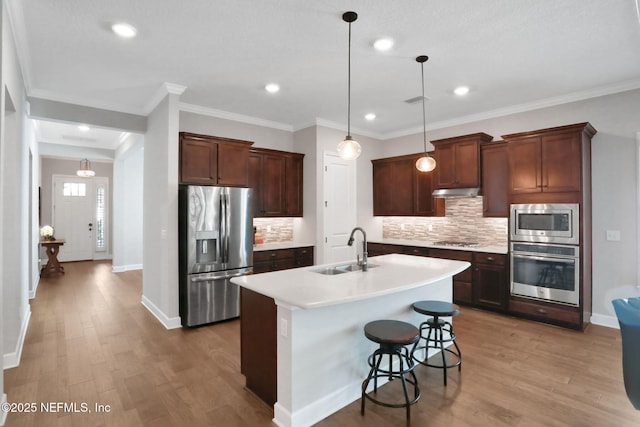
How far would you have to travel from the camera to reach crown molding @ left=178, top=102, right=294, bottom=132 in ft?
15.4

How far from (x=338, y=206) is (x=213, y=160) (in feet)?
7.14

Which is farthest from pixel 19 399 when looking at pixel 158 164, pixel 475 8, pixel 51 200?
pixel 51 200

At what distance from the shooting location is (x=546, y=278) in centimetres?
411

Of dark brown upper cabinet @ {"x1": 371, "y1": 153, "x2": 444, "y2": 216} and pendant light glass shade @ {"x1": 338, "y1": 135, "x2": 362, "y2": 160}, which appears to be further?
dark brown upper cabinet @ {"x1": 371, "y1": 153, "x2": 444, "y2": 216}

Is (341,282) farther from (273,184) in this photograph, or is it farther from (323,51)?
(273,184)

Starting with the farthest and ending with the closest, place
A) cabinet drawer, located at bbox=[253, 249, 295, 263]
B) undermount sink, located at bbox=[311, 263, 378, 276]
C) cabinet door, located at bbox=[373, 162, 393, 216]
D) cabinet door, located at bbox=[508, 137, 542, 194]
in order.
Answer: cabinet door, located at bbox=[373, 162, 393, 216] → cabinet drawer, located at bbox=[253, 249, 295, 263] → cabinet door, located at bbox=[508, 137, 542, 194] → undermount sink, located at bbox=[311, 263, 378, 276]

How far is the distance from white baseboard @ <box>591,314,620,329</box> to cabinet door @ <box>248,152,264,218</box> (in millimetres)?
4514

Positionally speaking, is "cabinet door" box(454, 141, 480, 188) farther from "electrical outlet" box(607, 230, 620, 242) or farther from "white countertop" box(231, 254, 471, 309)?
"white countertop" box(231, 254, 471, 309)

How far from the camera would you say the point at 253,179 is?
17.2ft

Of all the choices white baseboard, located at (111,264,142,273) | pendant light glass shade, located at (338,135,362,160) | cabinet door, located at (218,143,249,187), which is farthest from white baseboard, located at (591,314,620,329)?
white baseboard, located at (111,264,142,273)

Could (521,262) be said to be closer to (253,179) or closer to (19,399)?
(253,179)

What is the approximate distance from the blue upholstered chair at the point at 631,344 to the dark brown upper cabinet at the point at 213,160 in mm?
4061

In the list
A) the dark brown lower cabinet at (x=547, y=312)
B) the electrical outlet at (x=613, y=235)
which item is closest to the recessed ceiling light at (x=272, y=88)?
the dark brown lower cabinet at (x=547, y=312)

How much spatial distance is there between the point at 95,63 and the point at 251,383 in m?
3.32
